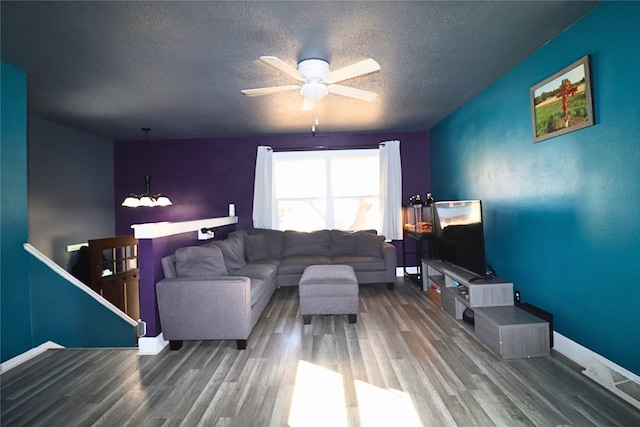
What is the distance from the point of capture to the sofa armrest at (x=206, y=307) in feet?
9.04

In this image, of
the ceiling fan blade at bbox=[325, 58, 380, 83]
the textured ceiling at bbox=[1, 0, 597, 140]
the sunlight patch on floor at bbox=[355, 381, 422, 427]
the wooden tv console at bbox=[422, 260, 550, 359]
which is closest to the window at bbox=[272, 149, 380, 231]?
the textured ceiling at bbox=[1, 0, 597, 140]

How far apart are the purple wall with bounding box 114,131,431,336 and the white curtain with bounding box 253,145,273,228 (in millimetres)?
192

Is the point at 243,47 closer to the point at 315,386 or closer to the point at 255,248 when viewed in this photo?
the point at 315,386

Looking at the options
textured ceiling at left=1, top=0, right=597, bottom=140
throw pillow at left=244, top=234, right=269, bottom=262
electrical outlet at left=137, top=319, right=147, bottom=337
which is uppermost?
textured ceiling at left=1, top=0, right=597, bottom=140

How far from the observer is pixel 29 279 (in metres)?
2.92

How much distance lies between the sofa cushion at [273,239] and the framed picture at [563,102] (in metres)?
3.82

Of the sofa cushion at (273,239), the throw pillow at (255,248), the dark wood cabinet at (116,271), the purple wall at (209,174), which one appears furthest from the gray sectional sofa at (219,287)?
the dark wood cabinet at (116,271)

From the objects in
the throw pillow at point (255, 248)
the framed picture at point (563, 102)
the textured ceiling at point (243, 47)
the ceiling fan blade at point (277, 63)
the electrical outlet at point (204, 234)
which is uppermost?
the textured ceiling at point (243, 47)

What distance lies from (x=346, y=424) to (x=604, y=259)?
6.89 feet

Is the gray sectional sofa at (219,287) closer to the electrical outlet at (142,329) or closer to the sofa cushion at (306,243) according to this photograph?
the electrical outlet at (142,329)

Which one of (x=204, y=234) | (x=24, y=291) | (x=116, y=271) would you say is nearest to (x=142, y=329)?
(x=24, y=291)

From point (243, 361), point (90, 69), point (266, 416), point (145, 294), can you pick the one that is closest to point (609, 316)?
point (266, 416)

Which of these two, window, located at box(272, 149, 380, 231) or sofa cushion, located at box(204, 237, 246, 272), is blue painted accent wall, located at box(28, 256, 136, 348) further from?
window, located at box(272, 149, 380, 231)

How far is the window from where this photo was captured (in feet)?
18.8
